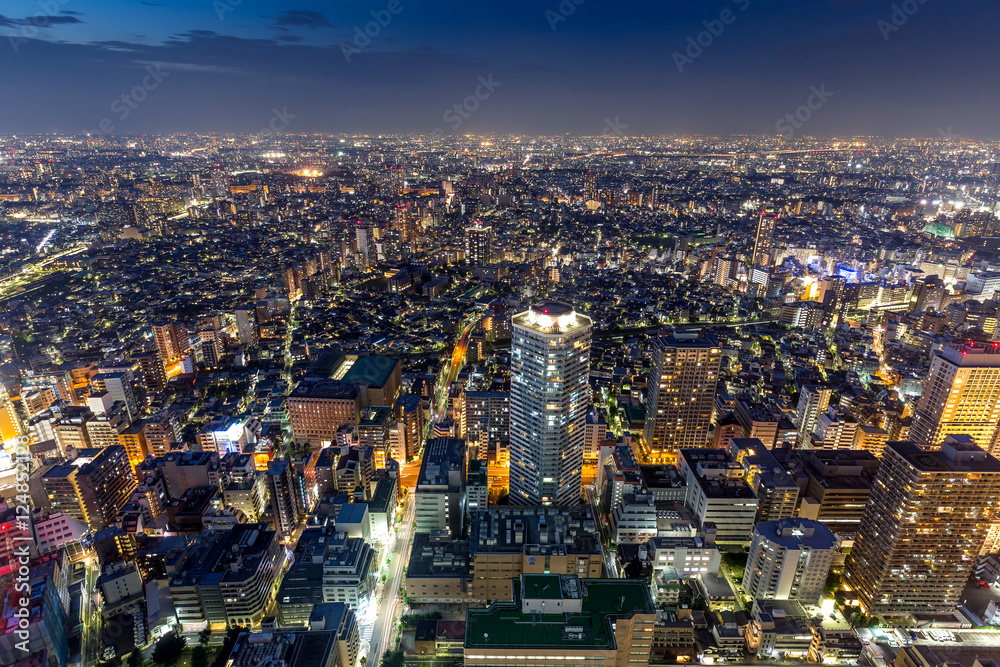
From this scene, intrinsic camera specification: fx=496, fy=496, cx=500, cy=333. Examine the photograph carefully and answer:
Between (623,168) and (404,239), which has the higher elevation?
(623,168)

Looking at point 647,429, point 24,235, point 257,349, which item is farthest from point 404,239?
point 647,429

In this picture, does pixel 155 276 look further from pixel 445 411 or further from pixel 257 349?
pixel 445 411

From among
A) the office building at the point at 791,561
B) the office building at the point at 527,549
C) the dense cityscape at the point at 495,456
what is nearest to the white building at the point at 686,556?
the dense cityscape at the point at 495,456

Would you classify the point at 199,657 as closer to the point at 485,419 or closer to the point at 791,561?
the point at 485,419

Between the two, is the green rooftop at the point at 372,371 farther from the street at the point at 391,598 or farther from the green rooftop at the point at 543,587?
the green rooftop at the point at 543,587

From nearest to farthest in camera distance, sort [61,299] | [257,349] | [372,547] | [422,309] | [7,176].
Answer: [372,547]
[257,349]
[61,299]
[422,309]
[7,176]

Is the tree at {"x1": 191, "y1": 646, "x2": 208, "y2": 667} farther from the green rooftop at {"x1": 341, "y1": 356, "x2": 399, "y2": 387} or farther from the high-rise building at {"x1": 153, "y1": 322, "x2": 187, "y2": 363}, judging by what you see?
the high-rise building at {"x1": 153, "y1": 322, "x2": 187, "y2": 363}

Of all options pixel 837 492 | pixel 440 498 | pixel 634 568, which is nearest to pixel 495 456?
pixel 440 498
